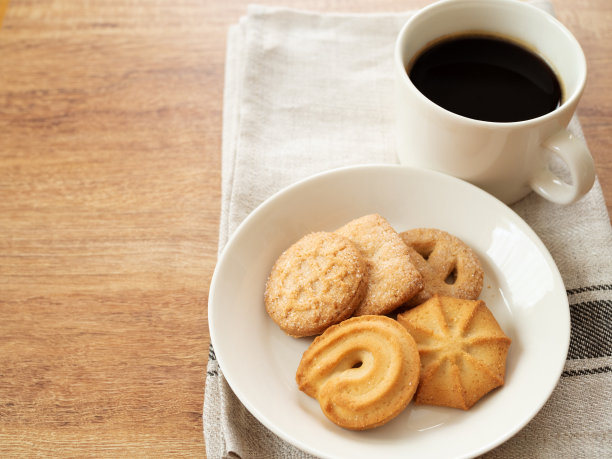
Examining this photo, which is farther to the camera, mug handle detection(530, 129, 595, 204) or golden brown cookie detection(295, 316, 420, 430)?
mug handle detection(530, 129, 595, 204)

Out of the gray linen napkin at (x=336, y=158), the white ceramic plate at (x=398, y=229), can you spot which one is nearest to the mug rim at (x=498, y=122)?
the white ceramic plate at (x=398, y=229)

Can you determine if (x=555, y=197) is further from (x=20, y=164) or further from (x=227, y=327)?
(x=20, y=164)

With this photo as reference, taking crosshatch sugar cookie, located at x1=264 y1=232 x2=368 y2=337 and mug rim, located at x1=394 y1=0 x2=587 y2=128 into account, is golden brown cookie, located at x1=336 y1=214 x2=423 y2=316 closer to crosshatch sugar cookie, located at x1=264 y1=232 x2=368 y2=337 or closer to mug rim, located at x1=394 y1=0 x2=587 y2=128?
crosshatch sugar cookie, located at x1=264 y1=232 x2=368 y2=337

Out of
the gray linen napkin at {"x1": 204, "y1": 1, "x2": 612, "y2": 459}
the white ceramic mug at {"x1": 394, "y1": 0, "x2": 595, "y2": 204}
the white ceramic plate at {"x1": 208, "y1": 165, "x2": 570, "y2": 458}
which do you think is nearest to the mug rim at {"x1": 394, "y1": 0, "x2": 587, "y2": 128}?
the white ceramic mug at {"x1": 394, "y1": 0, "x2": 595, "y2": 204}

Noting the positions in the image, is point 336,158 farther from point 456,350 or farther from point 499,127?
point 456,350

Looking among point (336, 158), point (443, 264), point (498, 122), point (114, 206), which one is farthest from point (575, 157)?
point (114, 206)
